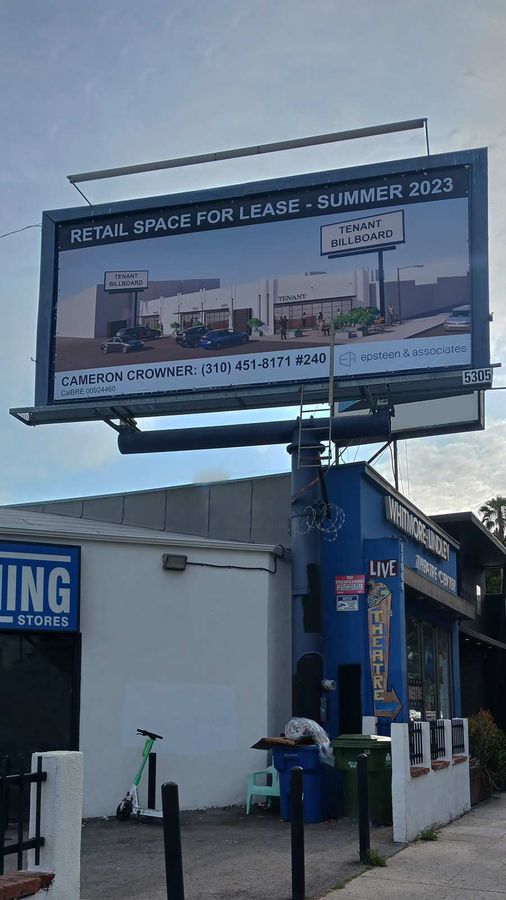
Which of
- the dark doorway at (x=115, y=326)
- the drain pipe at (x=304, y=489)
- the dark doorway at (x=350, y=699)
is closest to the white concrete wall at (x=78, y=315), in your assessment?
the dark doorway at (x=115, y=326)

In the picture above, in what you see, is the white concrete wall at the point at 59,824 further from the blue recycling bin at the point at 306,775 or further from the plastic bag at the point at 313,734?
the plastic bag at the point at 313,734

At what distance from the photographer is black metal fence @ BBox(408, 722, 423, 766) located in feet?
40.5

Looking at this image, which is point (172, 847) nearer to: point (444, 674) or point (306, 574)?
point (306, 574)

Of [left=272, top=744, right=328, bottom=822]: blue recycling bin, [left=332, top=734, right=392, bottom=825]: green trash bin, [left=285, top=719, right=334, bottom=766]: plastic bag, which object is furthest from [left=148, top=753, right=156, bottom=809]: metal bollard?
[left=332, top=734, right=392, bottom=825]: green trash bin

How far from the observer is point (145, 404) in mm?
17125

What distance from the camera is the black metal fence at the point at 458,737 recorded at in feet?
49.0

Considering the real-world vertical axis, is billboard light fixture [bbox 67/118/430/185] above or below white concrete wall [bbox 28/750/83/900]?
above

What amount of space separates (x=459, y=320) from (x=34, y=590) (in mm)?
7934

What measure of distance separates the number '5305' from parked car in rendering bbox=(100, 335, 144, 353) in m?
5.73

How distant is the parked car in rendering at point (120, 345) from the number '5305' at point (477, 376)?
18.8 ft

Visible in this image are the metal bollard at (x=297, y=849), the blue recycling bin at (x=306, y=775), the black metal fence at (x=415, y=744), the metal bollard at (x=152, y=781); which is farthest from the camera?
the metal bollard at (x=152, y=781)

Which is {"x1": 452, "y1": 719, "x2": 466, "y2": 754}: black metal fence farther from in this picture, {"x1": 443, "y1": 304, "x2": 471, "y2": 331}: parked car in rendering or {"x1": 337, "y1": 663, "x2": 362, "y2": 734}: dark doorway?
{"x1": 443, "y1": 304, "x2": 471, "y2": 331}: parked car in rendering

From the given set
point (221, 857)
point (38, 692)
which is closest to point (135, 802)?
point (38, 692)

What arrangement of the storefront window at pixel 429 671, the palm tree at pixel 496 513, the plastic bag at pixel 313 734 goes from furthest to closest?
the palm tree at pixel 496 513 < the storefront window at pixel 429 671 < the plastic bag at pixel 313 734
